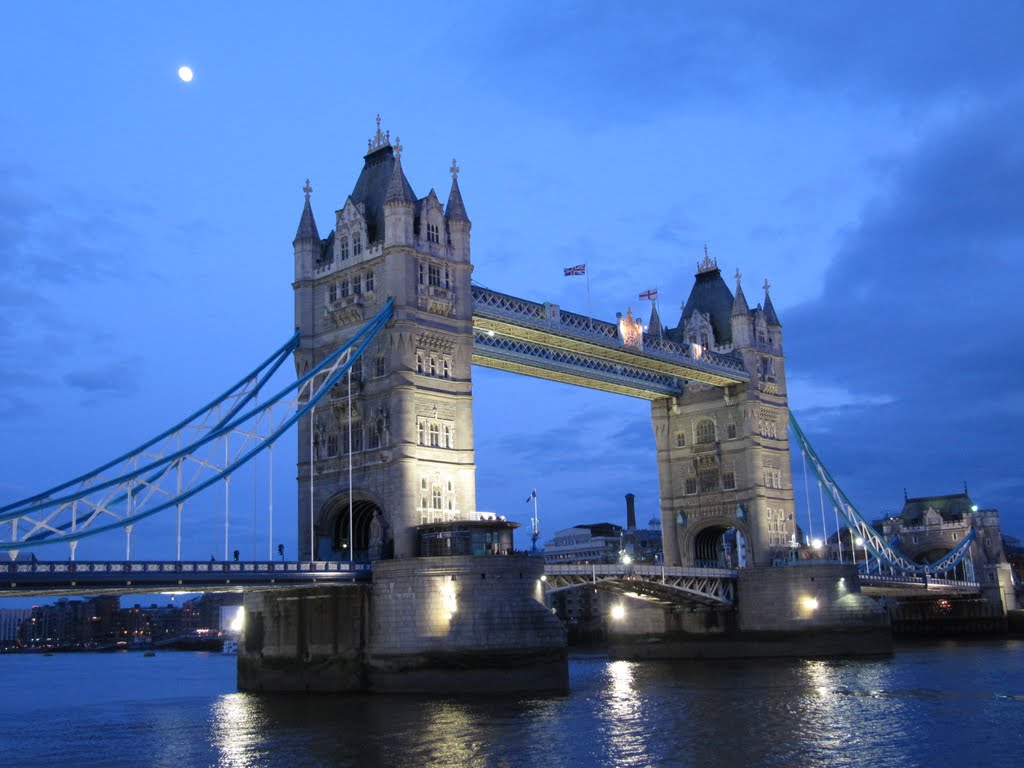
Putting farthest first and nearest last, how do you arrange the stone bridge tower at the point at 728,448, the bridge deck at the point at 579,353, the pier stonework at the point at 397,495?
1. the stone bridge tower at the point at 728,448
2. the bridge deck at the point at 579,353
3. the pier stonework at the point at 397,495

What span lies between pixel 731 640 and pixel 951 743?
4670cm

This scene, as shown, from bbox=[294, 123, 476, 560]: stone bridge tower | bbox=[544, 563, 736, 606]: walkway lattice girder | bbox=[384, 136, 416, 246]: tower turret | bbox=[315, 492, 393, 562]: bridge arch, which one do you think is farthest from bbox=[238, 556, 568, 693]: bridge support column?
bbox=[384, 136, 416, 246]: tower turret

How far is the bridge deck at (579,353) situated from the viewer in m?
71.9

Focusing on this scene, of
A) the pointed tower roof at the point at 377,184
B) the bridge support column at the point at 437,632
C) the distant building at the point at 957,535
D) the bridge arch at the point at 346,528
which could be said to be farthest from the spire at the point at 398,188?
the distant building at the point at 957,535

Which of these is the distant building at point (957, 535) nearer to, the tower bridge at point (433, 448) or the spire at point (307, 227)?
the tower bridge at point (433, 448)

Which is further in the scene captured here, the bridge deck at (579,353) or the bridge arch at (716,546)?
the bridge arch at (716,546)

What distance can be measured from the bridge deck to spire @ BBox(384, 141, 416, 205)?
7.80 meters

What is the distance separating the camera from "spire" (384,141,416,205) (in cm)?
6425

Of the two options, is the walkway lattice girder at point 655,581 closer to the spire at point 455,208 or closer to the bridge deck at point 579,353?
the bridge deck at point 579,353

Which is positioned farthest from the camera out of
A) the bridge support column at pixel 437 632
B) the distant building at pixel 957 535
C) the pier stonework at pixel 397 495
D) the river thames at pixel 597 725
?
the distant building at pixel 957 535

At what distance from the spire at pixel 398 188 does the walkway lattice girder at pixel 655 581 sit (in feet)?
75.7

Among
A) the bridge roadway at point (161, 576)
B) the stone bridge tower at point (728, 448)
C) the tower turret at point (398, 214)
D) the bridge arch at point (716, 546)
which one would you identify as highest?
the tower turret at point (398, 214)

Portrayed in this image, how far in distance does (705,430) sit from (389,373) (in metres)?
38.5

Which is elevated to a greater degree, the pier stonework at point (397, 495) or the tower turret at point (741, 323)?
the tower turret at point (741, 323)
